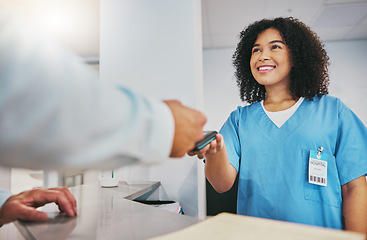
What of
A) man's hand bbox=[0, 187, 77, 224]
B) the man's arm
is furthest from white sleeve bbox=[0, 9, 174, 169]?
man's hand bbox=[0, 187, 77, 224]

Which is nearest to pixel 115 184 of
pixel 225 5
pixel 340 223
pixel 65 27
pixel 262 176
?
pixel 262 176

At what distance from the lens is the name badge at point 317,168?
1004mm

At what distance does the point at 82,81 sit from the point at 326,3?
3.54 meters

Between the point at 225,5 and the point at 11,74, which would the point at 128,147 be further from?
the point at 225,5

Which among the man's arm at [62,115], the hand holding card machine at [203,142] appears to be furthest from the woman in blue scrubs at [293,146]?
the man's arm at [62,115]

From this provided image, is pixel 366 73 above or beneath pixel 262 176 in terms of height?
above

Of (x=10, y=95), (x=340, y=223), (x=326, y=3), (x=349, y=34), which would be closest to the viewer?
(x=10, y=95)

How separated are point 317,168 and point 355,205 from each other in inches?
7.4

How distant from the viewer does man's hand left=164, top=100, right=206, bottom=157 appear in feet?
1.52

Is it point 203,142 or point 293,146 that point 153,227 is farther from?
point 293,146

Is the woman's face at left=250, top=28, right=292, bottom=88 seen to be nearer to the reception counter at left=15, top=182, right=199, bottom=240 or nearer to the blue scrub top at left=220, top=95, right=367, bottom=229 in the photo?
the blue scrub top at left=220, top=95, right=367, bottom=229

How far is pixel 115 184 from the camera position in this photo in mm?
1465

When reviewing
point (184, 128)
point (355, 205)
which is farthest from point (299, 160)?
point (184, 128)

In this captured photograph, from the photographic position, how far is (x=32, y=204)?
705 mm
